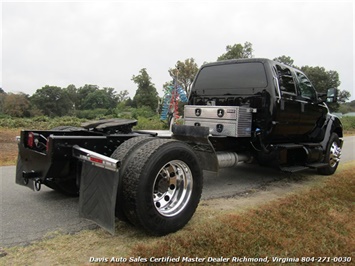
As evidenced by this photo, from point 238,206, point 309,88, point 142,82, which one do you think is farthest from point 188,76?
point 238,206

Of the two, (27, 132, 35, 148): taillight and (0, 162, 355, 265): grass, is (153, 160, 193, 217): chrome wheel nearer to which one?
(0, 162, 355, 265): grass

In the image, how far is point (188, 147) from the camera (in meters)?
3.41

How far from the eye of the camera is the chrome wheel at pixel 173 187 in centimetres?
327

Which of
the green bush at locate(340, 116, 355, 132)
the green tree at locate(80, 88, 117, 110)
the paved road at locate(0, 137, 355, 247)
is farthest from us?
the green tree at locate(80, 88, 117, 110)

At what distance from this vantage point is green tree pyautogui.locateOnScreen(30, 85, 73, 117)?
A: 49406 millimetres

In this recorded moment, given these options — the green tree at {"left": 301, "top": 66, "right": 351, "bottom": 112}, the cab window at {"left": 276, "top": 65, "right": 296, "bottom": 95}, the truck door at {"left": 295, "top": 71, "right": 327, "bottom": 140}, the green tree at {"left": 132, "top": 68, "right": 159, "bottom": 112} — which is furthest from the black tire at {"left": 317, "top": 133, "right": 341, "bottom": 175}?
the green tree at {"left": 132, "top": 68, "right": 159, "bottom": 112}

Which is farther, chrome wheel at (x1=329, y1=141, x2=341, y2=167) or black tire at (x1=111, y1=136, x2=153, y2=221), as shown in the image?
chrome wheel at (x1=329, y1=141, x2=341, y2=167)

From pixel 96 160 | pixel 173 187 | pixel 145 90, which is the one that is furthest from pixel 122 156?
pixel 145 90

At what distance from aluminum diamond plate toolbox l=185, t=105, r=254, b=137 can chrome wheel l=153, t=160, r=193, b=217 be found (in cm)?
183

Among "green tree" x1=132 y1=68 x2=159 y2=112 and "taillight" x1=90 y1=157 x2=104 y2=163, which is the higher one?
"green tree" x1=132 y1=68 x2=159 y2=112

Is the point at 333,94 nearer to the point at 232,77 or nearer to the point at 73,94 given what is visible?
the point at 232,77

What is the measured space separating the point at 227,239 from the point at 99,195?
1.35 m

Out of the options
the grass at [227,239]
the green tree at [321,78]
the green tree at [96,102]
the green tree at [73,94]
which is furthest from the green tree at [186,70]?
the green tree at [73,94]

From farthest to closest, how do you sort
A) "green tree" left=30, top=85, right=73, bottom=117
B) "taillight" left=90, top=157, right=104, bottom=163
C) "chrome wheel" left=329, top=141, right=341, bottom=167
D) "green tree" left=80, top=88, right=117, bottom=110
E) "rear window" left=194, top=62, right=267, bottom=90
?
"green tree" left=80, top=88, right=117, bottom=110
"green tree" left=30, top=85, right=73, bottom=117
"chrome wheel" left=329, top=141, right=341, bottom=167
"rear window" left=194, top=62, right=267, bottom=90
"taillight" left=90, top=157, right=104, bottom=163
